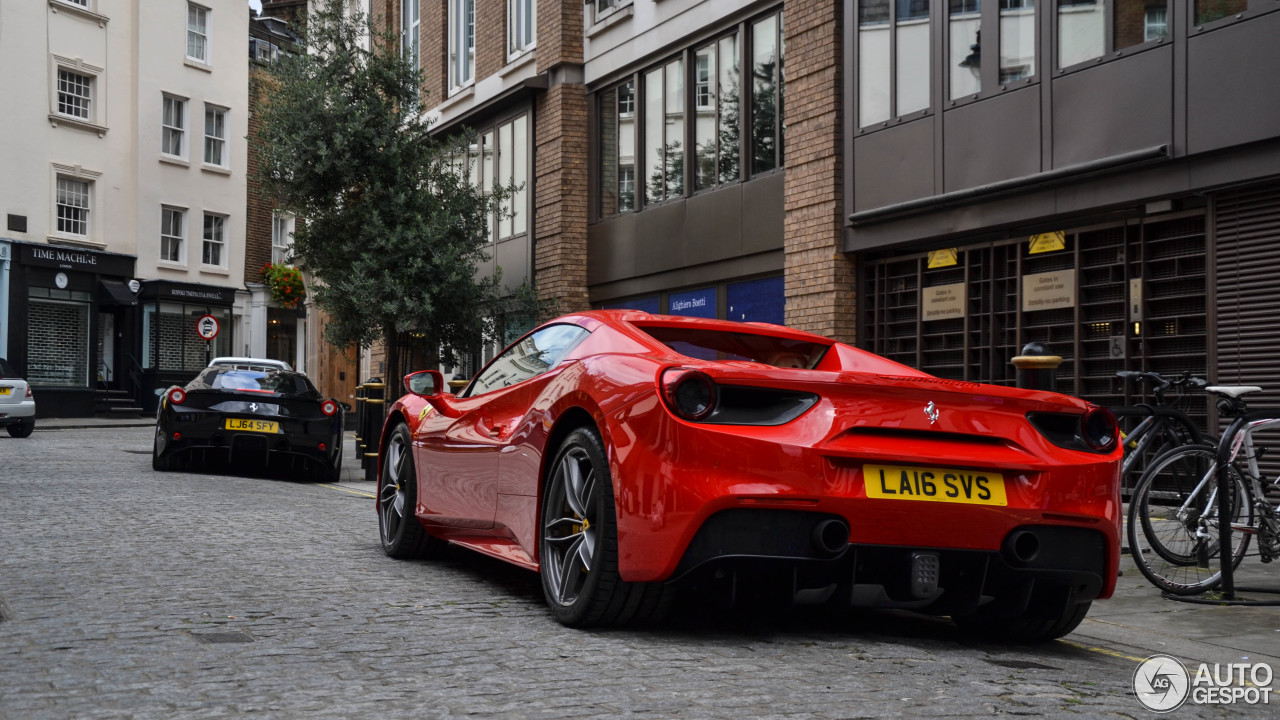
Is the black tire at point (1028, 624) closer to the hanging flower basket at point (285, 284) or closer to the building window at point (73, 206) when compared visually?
the building window at point (73, 206)

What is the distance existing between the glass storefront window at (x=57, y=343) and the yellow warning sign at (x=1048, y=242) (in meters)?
27.6

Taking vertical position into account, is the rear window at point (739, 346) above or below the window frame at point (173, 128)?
below

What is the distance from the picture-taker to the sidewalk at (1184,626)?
515 centimetres

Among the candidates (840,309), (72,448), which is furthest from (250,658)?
(72,448)

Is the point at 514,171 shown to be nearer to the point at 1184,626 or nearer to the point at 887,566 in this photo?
the point at 1184,626

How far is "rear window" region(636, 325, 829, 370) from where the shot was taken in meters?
5.43

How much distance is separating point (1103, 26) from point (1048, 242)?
1931 millimetres

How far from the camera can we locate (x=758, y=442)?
436 centimetres

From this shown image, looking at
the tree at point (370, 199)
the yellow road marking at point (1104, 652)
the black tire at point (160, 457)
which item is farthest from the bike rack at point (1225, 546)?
the tree at point (370, 199)

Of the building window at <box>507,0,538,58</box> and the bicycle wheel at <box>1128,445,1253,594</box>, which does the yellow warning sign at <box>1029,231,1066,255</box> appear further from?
the building window at <box>507,0,538,58</box>

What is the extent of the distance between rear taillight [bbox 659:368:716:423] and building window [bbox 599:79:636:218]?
15.1m

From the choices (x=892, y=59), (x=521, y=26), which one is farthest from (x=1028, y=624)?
(x=521, y=26)

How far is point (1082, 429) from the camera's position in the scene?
483cm

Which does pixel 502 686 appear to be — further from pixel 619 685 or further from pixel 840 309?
pixel 840 309
